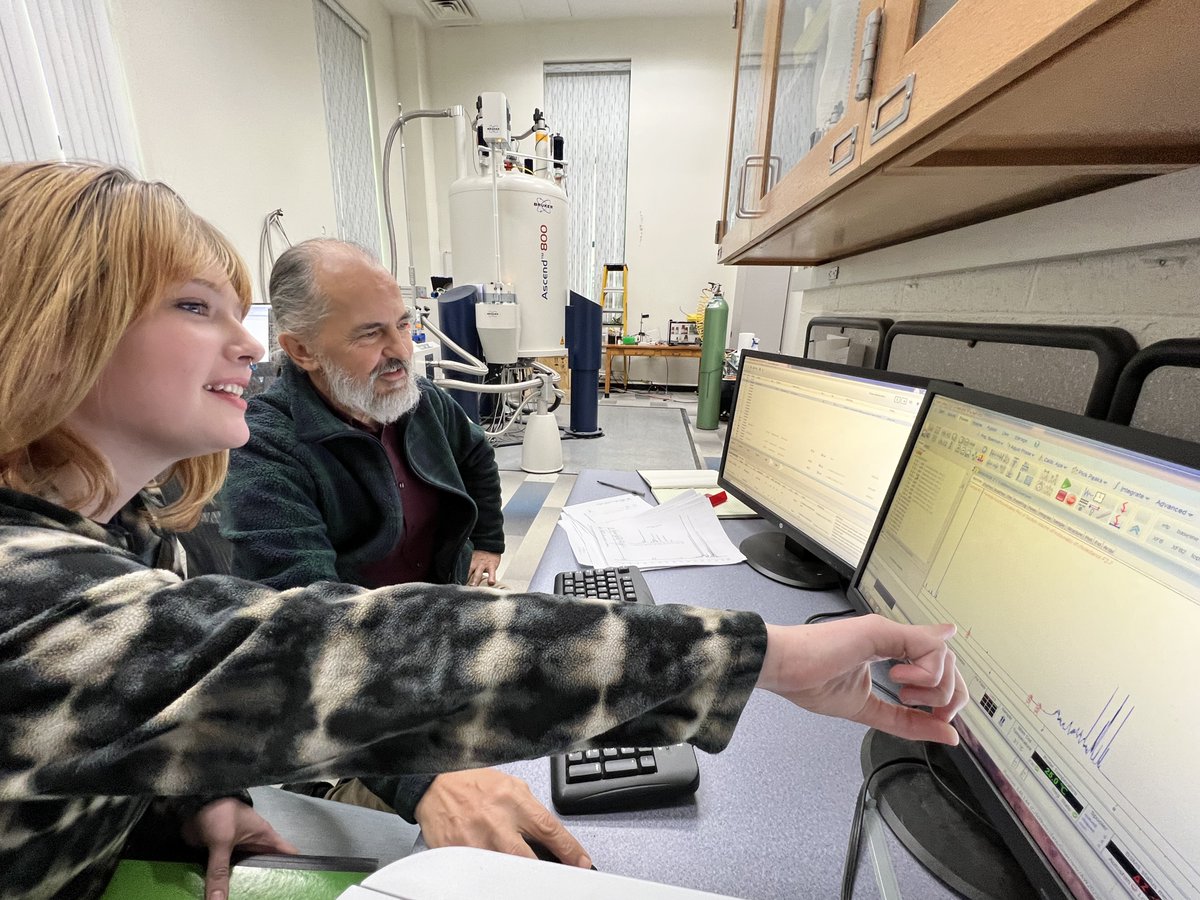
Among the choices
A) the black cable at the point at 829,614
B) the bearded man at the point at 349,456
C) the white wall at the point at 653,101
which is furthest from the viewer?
the white wall at the point at 653,101

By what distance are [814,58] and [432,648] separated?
976 mm

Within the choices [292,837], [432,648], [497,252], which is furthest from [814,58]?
[497,252]

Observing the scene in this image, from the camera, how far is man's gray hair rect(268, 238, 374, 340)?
41.3 inches

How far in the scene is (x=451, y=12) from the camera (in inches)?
164

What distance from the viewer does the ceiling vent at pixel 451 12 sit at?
4.03 meters

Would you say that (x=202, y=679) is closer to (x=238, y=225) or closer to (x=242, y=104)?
(x=238, y=225)

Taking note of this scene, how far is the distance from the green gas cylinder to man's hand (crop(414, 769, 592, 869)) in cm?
308

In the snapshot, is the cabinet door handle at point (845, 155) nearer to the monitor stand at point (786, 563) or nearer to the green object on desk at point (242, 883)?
the monitor stand at point (786, 563)

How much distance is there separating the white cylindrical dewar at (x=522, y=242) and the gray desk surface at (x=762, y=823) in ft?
8.04

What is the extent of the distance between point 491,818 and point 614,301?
15.9ft

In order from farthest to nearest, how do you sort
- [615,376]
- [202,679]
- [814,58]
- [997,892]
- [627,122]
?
[615,376]
[627,122]
[814,58]
[997,892]
[202,679]

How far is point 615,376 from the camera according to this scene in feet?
17.6

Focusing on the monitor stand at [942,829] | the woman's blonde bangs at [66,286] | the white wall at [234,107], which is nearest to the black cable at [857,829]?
Result: the monitor stand at [942,829]

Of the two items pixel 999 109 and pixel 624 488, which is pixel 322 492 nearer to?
pixel 624 488
